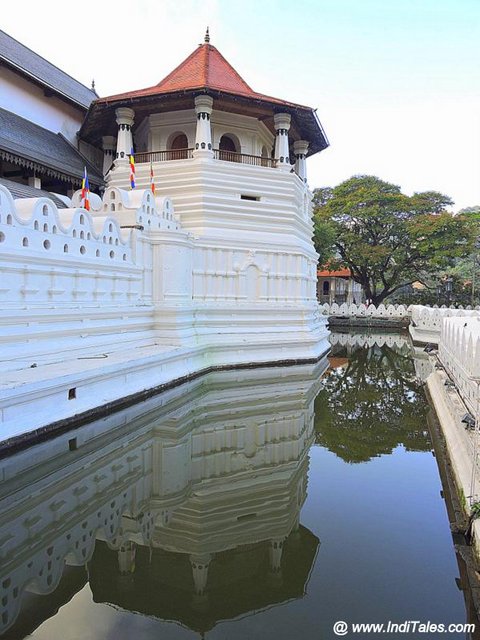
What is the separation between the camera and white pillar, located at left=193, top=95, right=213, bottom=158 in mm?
14023

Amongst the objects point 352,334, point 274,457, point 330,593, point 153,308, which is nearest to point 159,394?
point 153,308

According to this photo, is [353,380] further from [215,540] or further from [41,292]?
[215,540]

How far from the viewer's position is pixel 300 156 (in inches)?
741

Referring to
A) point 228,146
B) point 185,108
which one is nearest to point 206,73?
point 185,108

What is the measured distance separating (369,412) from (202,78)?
11.6m

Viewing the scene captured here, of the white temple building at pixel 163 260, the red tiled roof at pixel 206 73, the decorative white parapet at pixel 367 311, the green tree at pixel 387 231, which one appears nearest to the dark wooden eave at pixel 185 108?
the white temple building at pixel 163 260

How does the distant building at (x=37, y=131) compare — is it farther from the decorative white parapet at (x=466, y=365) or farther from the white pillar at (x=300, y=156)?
the decorative white parapet at (x=466, y=365)

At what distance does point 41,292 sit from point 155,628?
20.6ft

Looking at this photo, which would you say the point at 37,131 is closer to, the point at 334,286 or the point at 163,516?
the point at 163,516

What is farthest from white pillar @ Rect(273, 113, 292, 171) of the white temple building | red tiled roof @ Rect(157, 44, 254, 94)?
red tiled roof @ Rect(157, 44, 254, 94)

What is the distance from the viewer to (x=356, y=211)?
3359 cm

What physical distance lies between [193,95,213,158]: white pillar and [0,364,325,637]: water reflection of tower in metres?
9.02

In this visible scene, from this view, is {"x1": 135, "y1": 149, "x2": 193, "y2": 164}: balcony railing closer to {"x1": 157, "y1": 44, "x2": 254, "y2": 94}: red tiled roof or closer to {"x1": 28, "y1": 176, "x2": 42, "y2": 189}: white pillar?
{"x1": 157, "y1": 44, "x2": 254, "y2": 94}: red tiled roof

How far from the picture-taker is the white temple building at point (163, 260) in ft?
24.7
